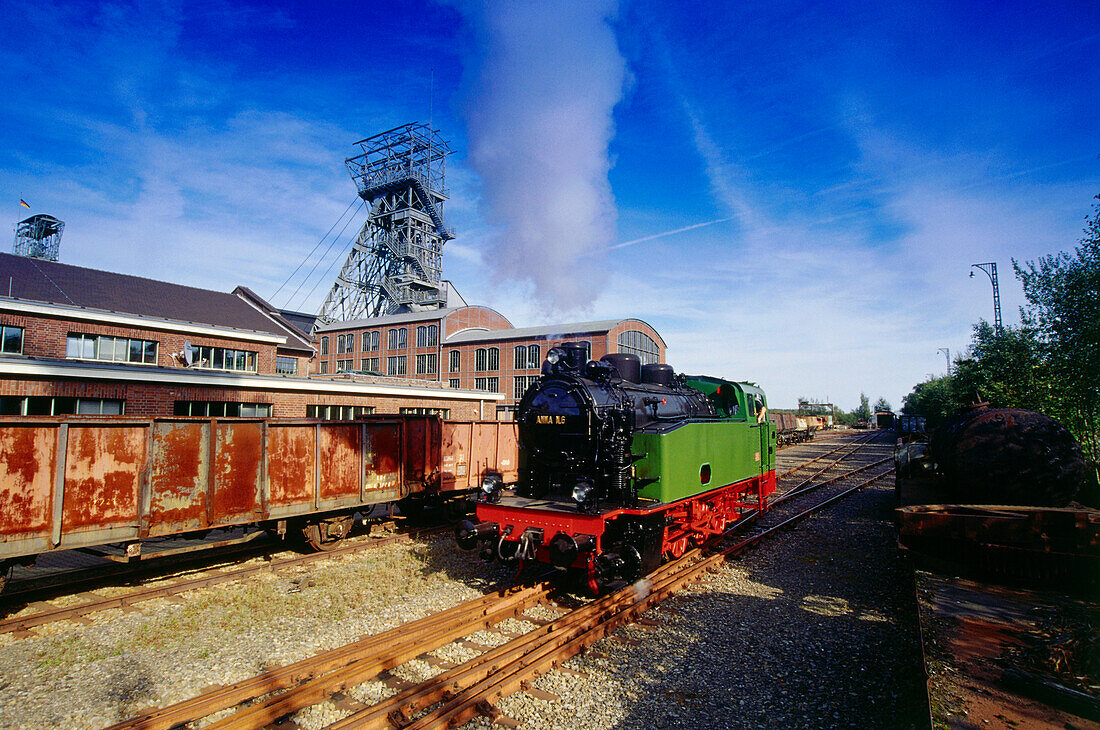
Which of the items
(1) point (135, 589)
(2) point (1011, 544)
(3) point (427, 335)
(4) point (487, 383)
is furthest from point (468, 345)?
(2) point (1011, 544)

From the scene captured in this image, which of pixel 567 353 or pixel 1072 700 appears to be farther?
pixel 567 353

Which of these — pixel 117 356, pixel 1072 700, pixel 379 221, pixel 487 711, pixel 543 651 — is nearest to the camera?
pixel 1072 700

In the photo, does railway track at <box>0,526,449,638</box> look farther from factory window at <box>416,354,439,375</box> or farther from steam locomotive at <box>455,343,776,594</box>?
factory window at <box>416,354,439,375</box>

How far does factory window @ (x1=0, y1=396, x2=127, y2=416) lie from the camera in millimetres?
12500

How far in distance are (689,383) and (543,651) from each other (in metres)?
7.21

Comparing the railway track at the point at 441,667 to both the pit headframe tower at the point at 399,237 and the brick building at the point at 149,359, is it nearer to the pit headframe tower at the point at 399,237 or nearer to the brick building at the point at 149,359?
the brick building at the point at 149,359

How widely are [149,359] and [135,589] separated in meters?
15.1

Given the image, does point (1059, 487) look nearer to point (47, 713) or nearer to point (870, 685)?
point (870, 685)

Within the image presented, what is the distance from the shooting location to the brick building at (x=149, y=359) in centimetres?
1304

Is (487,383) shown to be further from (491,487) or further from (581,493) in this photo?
(581,493)

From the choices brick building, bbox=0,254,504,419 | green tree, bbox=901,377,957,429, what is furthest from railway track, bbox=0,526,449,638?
green tree, bbox=901,377,957,429

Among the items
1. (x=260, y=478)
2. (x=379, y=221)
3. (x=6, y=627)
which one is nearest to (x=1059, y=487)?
(x=260, y=478)

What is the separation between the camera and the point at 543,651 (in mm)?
5359

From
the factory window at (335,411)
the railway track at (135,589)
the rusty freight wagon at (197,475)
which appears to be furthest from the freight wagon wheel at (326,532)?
the factory window at (335,411)
